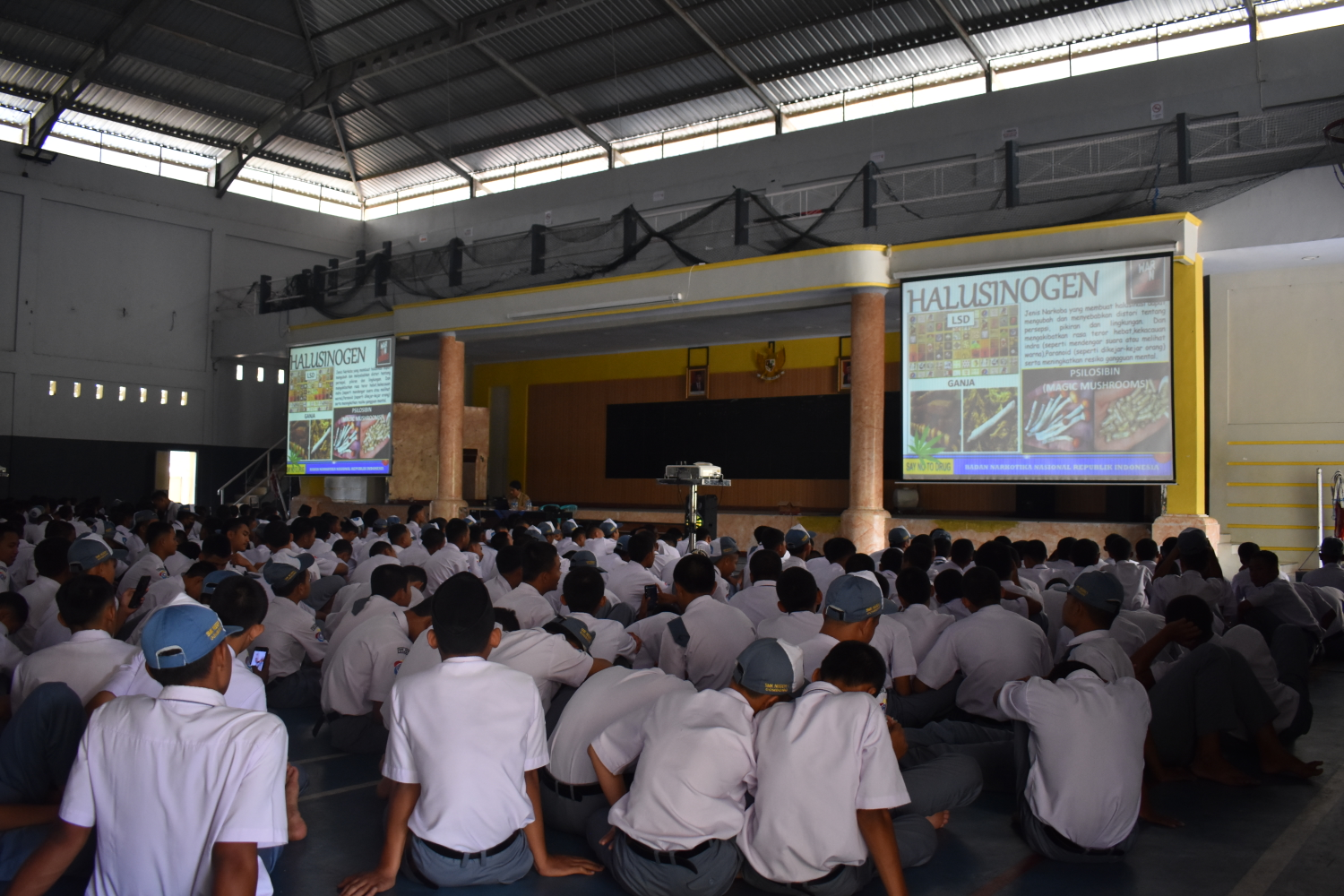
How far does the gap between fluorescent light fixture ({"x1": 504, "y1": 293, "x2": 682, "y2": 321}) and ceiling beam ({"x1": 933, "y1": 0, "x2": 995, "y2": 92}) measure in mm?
6762

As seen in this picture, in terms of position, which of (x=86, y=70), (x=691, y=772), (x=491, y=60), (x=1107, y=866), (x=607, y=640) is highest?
(x=491, y=60)

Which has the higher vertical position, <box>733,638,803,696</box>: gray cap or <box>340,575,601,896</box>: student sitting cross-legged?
<box>733,638,803,696</box>: gray cap

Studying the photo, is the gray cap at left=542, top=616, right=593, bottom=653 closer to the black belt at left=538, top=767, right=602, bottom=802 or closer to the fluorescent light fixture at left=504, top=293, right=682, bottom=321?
the black belt at left=538, top=767, right=602, bottom=802

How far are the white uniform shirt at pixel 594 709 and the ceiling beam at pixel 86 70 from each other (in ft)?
63.3

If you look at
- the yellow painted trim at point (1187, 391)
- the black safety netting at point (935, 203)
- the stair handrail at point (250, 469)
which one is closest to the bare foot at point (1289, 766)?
the yellow painted trim at point (1187, 391)

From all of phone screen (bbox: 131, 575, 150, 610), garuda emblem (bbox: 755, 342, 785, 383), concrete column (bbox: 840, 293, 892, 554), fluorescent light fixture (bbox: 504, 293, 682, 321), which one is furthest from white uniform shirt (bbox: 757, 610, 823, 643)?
garuda emblem (bbox: 755, 342, 785, 383)

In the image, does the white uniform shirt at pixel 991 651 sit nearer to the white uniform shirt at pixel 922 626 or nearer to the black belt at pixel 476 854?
the white uniform shirt at pixel 922 626

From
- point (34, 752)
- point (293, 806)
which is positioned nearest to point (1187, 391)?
point (293, 806)

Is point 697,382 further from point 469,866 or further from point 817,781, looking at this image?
point 817,781

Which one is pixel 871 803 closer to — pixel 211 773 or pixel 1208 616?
pixel 211 773

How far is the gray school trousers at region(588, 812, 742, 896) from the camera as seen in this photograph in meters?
3.07

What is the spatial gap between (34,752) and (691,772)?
2.06 metres

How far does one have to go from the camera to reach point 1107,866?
3.54 m

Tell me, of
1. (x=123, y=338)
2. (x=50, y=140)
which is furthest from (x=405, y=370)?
(x=50, y=140)
